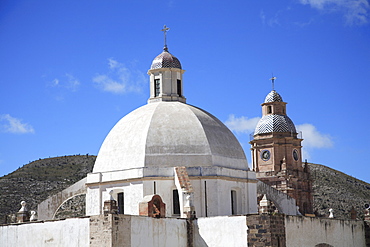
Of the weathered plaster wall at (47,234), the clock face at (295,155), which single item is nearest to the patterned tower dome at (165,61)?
the weathered plaster wall at (47,234)

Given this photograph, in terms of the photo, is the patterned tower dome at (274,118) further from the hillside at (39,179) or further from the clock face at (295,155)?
the hillside at (39,179)

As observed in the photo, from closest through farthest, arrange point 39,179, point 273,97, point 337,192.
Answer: point 273,97 < point 39,179 < point 337,192

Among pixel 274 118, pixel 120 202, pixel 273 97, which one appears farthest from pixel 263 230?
pixel 273 97

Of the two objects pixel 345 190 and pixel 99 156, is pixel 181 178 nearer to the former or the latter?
pixel 99 156

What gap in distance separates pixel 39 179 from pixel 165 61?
40.8 m

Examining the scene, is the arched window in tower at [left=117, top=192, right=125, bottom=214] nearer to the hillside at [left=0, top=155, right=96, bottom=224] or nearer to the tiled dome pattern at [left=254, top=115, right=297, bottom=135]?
the hillside at [left=0, top=155, right=96, bottom=224]

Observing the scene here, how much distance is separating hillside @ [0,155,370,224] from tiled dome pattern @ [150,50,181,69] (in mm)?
26513

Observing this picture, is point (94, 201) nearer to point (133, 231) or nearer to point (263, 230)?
point (133, 231)

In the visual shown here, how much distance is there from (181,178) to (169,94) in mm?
6854

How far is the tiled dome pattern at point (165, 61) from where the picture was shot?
119 feet

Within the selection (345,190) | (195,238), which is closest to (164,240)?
(195,238)

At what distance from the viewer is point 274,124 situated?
63.4 metres

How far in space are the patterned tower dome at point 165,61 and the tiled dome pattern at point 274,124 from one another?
28.1 metres

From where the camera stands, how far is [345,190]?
8538 cm
